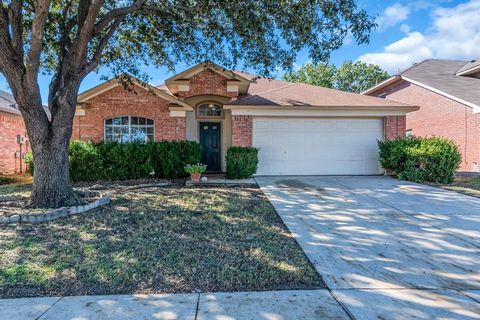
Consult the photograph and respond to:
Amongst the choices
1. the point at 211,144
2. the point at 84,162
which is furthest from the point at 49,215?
the point at 211,144

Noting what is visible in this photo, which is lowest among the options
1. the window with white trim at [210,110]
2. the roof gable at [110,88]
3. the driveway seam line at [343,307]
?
the driveway seam line at [343,307]

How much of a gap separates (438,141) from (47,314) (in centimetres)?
1236

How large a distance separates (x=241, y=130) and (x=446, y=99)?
37.2ft

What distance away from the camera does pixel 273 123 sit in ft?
40.9

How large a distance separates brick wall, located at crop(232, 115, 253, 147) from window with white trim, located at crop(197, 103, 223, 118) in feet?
5.97

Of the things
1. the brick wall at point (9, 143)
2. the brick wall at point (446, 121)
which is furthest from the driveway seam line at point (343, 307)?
the brick wall at point (9, 143)

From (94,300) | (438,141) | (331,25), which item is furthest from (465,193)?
(94,300)

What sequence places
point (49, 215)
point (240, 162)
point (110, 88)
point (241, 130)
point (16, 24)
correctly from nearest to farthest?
point (49, 215) < point (16, 24) < point (240, 162) < point (110, 88) < point (241, 130)

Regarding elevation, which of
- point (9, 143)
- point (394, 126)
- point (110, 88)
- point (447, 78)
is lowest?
point (9, 143)

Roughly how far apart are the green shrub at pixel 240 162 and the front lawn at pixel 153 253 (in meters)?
4.44

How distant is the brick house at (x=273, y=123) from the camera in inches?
478

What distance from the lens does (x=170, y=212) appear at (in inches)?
260

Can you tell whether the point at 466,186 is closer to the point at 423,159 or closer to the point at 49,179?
the point at 423,159

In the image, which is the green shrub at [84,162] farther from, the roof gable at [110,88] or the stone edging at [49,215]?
the stone edging at [49,215]
